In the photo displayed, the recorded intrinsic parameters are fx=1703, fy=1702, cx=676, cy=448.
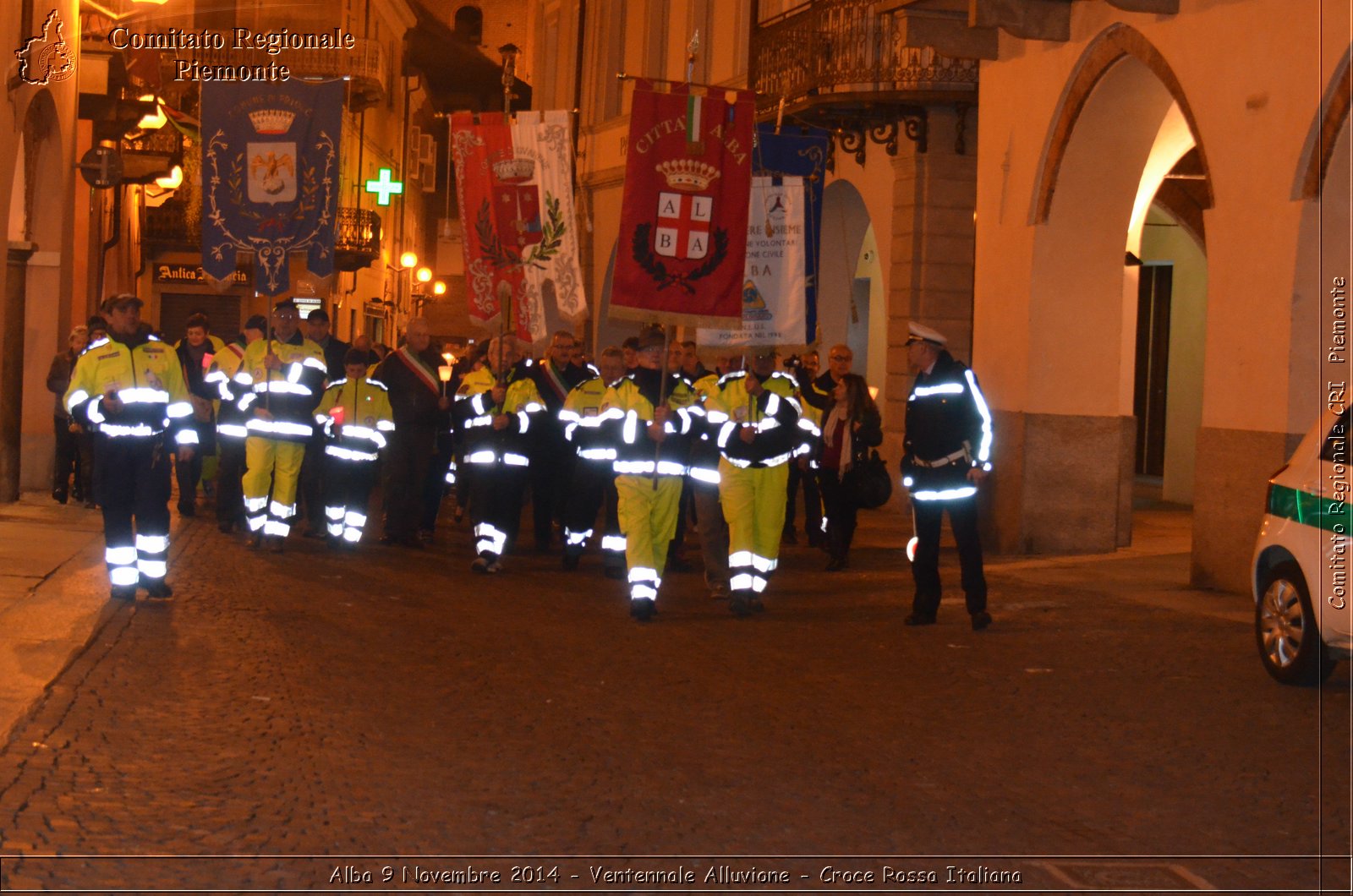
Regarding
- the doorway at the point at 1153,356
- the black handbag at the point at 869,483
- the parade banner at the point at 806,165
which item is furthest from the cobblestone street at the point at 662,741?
the doorway at the point at 1153,356

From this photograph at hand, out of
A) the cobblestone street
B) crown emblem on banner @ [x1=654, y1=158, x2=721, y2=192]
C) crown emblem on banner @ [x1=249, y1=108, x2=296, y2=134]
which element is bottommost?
the cobblestone street

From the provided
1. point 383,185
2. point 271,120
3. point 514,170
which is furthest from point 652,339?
point 383,185

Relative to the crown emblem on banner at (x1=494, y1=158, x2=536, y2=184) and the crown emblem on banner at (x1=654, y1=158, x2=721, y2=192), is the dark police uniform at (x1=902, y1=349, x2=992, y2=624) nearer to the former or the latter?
the crown emblem on banner at (x1=654, y1=158, x2=721, y2=192)

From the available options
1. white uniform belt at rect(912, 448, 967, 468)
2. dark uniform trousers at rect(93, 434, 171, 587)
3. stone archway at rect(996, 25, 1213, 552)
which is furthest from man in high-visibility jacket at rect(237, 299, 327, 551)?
stone archway at rect(996, 25, 1213, 552)

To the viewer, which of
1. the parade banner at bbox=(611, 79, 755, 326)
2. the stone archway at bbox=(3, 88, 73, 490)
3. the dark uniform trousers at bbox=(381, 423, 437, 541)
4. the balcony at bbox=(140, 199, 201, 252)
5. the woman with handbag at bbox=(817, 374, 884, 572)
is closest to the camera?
the parade banner at bbox=(611, 79, 755, 326)

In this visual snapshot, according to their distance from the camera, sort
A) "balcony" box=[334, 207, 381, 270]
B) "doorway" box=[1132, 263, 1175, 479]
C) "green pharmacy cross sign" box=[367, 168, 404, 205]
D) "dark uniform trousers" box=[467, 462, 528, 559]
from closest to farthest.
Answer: "dark uniform trousers" box=[467, 462, 528, 559] → "doorway" box=[1132, 263, 1175, 479] → "green pharmacy cross sign" box=[367, 168, 404, 205] → "balcony" box=[334, 207, 381, 270]

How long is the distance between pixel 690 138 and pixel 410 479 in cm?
492

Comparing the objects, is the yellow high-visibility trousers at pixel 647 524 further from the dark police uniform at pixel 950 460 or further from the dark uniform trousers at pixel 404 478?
the dark uniform trousers at pixel 404 478

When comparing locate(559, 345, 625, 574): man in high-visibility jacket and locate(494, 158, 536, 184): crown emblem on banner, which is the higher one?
locate(494, 158, 536, 184): crown emblem on banner

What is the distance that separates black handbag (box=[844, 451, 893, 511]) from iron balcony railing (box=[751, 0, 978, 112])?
20.0 ft

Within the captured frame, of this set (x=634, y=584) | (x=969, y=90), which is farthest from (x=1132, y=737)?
(x=969, y=90)

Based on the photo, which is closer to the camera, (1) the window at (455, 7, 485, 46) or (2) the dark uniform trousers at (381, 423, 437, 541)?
(2) the dark uniform trousers at (381, 423, 437, 541)

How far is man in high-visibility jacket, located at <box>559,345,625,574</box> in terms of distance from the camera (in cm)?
1441

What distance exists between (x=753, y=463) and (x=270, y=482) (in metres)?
5.08
